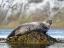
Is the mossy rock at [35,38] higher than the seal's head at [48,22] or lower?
lower

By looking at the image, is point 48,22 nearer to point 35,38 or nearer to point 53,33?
point 53,33

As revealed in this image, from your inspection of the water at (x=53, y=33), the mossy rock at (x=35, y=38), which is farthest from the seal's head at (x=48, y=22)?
the mossy rock at (x=35, y=38)

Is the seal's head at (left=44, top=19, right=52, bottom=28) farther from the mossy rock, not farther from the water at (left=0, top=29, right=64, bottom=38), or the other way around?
the mossy rock

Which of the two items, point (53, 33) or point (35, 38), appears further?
point (53, 33)

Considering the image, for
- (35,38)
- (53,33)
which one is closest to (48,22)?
(53,33)

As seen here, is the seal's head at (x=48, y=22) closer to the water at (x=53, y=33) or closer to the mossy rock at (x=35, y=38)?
the water at (x=53, y=33)

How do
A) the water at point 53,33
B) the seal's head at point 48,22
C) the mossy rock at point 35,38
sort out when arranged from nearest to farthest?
the mossy rock at point 35,38, the seal's head at point 48,22, the water at point 53,33

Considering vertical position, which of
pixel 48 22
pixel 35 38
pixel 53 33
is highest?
pixel 48 22

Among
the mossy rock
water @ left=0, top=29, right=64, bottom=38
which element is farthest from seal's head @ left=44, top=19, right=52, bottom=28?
the mossy rock

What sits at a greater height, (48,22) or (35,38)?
(48,22)

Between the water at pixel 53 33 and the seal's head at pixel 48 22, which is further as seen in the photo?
the water at pixel 53 33

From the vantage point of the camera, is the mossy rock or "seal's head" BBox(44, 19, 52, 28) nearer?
the mossy rock

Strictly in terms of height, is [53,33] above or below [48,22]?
below

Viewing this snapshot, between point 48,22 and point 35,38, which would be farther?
point 48,22
